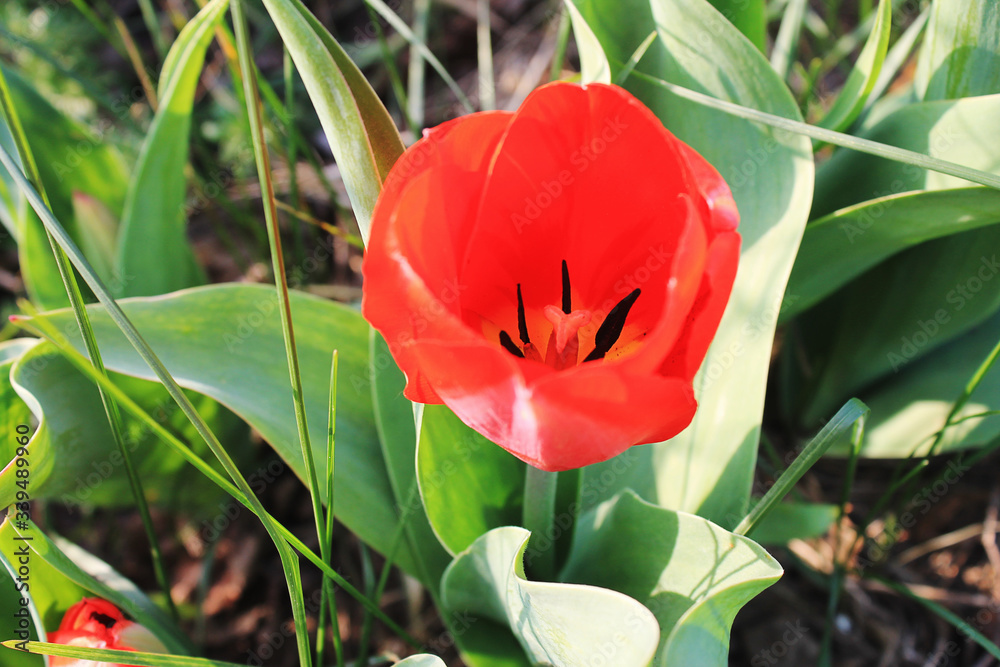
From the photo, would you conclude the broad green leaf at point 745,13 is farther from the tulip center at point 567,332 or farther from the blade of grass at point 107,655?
the blade of grass at point 107,655

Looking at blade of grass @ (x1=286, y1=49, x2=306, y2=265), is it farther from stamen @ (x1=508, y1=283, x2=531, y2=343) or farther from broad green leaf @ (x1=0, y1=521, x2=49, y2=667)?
broad green leaf @ (x1=0, y1=521, x2=49, y2=667)

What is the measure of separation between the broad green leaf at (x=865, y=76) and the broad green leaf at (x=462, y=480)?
0.57 metres

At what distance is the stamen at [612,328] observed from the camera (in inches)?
27.0

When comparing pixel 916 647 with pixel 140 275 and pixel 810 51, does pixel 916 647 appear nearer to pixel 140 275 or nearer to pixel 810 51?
pixel 140 275

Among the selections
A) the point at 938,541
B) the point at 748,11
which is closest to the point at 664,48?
the point at 748,11

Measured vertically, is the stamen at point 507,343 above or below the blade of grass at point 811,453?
above

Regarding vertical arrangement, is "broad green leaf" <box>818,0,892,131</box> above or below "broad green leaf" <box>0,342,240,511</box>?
above

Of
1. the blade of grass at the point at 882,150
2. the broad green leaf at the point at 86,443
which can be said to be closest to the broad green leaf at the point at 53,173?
the broad green leaf at the point at 86,443

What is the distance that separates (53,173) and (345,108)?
Answer: 69 cm

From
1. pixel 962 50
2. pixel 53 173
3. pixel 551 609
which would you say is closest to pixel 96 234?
pixel 53 173

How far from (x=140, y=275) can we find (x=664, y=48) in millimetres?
762

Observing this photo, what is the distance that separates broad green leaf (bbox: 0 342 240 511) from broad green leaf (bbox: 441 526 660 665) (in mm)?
445

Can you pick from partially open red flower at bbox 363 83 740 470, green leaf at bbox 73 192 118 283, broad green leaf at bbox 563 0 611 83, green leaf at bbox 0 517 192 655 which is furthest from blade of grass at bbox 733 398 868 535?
green leaf at bbox 73 192 118 283

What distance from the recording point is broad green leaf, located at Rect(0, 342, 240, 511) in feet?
2.50
